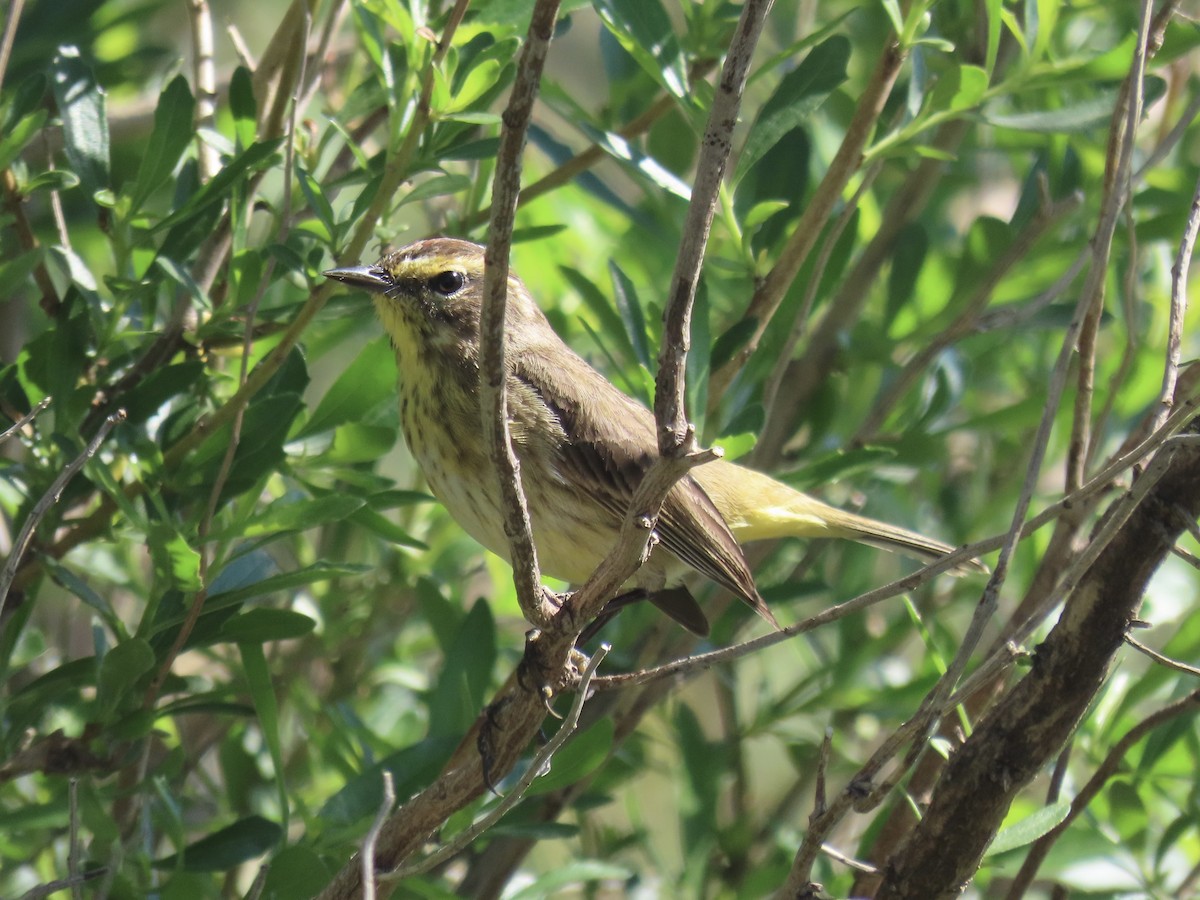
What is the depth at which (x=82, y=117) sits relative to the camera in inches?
114

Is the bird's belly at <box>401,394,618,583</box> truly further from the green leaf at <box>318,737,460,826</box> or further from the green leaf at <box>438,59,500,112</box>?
the green leaf at <box>438,59,500,112</box>

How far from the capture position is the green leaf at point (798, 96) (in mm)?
3070

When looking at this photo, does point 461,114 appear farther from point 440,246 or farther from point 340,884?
point 340,884

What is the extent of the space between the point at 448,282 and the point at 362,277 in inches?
24.8

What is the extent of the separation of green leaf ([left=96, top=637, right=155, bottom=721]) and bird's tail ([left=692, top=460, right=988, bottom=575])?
183cm

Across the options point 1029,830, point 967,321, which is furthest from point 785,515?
point 1029,830

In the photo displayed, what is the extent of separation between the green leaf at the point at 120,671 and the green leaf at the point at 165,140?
92 cm

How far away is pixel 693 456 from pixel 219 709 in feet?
4.86

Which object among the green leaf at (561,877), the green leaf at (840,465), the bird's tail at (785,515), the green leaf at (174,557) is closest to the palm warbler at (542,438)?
the bird's tail at (785,515)

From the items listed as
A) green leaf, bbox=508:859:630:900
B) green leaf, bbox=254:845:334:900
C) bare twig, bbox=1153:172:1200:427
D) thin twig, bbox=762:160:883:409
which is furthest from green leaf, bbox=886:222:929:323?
green leaf, bbox=254:845:334:900

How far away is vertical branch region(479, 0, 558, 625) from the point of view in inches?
67.2

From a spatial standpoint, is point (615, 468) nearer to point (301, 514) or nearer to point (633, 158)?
point (633, 158)

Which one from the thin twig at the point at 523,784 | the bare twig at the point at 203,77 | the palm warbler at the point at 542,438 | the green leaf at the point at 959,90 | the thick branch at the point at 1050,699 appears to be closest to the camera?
the thin twig at the point at 523,784

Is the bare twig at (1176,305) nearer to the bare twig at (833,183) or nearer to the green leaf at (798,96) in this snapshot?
the bare twig at (833,183)
